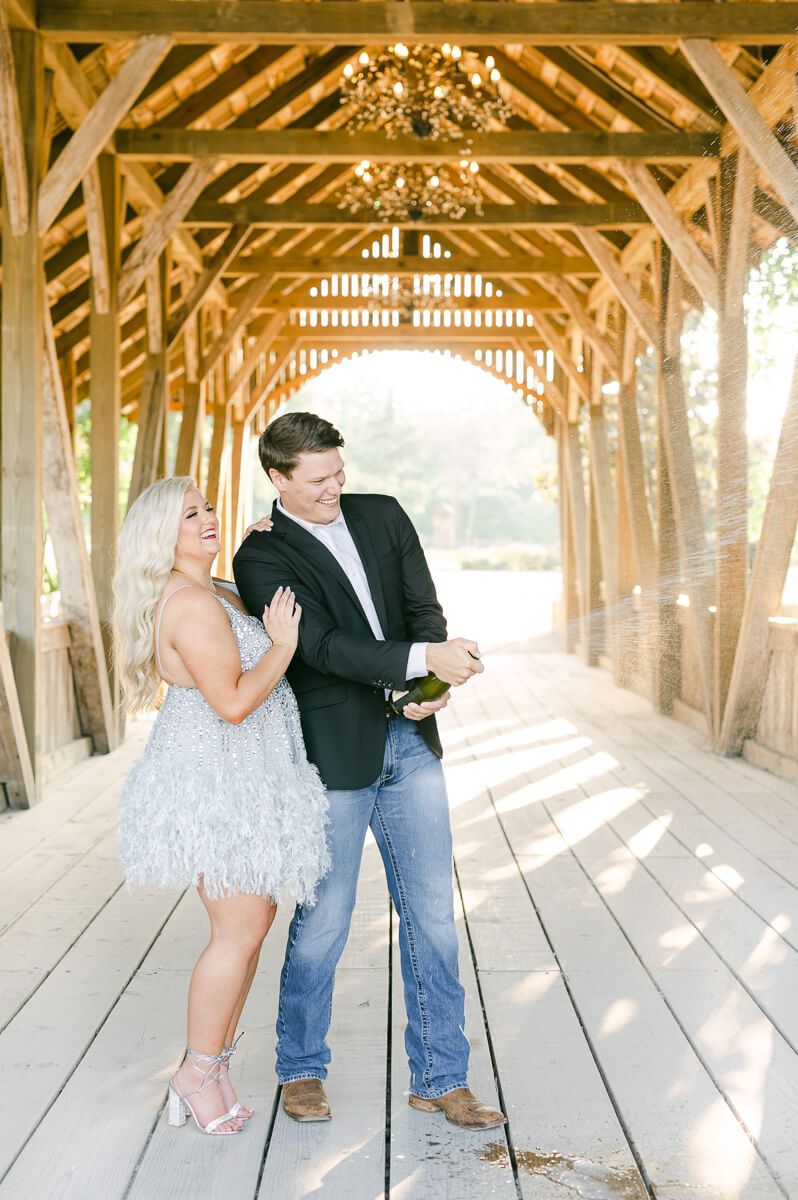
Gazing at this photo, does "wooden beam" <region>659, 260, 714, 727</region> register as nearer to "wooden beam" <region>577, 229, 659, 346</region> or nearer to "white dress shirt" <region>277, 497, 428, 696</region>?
"wooden beam" <region>577, 229, 659, 346</region>

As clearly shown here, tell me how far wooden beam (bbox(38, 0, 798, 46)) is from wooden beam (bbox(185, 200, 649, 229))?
271cm

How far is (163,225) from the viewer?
22.5ft

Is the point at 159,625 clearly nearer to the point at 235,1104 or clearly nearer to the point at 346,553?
the point at 346,553

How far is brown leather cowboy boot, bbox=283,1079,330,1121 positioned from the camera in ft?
7.12

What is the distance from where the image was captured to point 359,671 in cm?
209

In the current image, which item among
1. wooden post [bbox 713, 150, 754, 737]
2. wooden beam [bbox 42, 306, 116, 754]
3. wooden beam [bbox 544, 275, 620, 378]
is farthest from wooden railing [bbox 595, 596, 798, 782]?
wooden beam [bbox 42, 306, 116, 754]

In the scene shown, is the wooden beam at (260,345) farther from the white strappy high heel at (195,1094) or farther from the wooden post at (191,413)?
the white strappy high heel at (195,1094)

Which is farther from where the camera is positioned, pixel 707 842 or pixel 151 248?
pixel 151 248

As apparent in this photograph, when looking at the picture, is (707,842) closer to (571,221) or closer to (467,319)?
(571,221)

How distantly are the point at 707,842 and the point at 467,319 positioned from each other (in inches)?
419

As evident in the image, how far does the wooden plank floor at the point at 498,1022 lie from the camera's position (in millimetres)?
1995

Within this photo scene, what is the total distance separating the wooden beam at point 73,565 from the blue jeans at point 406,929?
3.38 metres

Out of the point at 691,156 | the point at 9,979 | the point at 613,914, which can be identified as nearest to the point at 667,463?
the point at 691,156

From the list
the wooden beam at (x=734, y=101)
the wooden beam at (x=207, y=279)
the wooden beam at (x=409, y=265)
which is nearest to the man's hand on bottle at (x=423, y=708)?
the wooden beam at (x=734, y=101)
